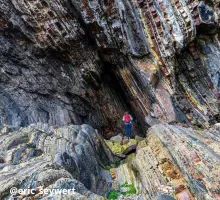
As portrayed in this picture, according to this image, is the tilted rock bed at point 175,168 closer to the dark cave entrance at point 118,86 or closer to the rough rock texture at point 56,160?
the rough rock texture at point 56,160

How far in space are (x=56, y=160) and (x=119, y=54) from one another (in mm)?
13144

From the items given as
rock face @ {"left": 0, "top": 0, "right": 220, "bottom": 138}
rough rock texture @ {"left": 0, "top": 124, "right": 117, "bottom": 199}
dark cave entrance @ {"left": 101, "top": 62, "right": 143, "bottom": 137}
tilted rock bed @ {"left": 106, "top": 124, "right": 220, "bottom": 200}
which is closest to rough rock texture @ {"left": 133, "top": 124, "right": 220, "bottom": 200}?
tilted rock bed @ {"left": 106, "top": 124, "right": 220, "bottom": 200}

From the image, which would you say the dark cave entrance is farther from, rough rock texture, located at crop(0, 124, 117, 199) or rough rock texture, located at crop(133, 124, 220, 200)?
rough rock texture, located at crop(133, 124, 220, 200)

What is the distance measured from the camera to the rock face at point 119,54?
61.2 ft

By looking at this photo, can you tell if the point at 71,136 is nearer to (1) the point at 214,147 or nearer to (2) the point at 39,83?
(1) the point at 214,147

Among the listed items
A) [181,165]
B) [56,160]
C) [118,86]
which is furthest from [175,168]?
[118,86]

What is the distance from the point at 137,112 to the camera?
2362 centimetres

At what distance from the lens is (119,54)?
21141 mm

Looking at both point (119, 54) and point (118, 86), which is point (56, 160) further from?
point (118, 86)

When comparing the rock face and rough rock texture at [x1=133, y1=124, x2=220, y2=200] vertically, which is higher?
the rock face

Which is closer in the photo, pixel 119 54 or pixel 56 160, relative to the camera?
pixel 56 160

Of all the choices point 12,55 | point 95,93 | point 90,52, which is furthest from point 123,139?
point 12,55

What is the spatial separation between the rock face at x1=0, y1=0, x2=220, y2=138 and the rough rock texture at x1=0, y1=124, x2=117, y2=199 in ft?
24.7

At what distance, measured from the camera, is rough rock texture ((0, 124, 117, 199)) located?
25.5ft
